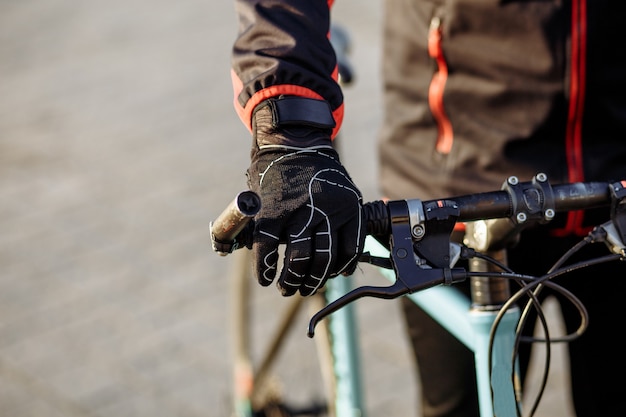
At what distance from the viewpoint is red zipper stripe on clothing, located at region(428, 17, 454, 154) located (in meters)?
1.86

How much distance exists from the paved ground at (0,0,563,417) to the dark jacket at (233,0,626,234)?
1706mm

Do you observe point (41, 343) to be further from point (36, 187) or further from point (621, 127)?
point (621, 127)

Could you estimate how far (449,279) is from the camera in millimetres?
1306

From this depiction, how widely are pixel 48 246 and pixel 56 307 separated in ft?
2.00

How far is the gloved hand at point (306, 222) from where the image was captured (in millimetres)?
1267

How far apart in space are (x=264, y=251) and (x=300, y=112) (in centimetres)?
27

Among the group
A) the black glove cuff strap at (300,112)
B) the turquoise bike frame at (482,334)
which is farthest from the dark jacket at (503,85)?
the turquoise bike frame at (482,334)

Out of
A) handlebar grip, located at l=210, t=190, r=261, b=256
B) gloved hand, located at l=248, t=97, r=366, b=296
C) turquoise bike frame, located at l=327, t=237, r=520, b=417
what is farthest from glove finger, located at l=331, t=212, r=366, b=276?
turquoise bike frame, located at l=327, t=237, r=520, b=417

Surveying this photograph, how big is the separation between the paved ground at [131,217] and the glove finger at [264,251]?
2154 mm

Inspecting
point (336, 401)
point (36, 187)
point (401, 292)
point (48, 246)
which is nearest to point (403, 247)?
point (401, 292)

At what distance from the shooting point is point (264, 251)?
1.27 meters

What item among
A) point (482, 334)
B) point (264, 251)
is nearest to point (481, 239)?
point (482, 334)

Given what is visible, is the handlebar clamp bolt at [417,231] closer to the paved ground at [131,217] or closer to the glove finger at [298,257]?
the glove finger at [298,257]

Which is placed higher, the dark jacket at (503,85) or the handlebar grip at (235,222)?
the dark jacket at (503,85)
